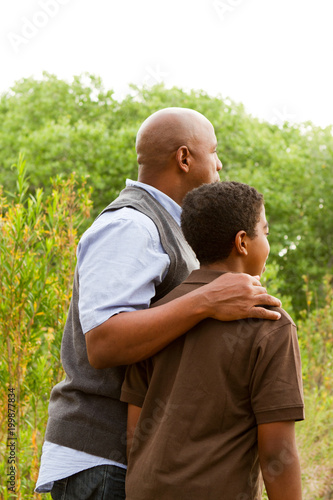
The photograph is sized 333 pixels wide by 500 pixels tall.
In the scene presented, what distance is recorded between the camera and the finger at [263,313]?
1685mm

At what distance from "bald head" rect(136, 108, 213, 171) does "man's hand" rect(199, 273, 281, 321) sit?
2.09 ft

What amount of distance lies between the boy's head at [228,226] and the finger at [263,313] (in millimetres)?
209

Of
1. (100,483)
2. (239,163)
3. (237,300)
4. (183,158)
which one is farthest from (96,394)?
(239,163)

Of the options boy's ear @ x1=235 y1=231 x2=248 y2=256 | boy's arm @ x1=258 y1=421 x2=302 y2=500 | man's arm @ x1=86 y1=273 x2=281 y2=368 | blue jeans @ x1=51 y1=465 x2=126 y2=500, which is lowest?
blue jeans @ x1=51 y1=465 x2=126 y2=500

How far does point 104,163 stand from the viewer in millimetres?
15258

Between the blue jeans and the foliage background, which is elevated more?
the foliage background

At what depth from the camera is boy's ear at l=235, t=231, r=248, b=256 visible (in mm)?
1829

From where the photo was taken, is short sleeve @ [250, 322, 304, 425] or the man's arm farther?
the man's arm

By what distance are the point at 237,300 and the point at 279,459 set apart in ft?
1.41

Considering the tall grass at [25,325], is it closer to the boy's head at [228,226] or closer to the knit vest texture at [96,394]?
the knit vest texture at [96,394]

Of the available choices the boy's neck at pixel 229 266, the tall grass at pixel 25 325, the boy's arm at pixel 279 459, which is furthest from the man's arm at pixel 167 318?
the tall grass at pixel 25 325

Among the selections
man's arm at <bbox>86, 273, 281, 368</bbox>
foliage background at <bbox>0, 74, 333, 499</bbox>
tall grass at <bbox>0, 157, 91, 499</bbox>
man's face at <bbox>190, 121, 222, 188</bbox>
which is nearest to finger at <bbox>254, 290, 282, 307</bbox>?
man's arm at <bbox>86, 273, 281, 368</bbox>

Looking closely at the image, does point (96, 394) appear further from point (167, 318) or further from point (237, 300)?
point (237, 300)

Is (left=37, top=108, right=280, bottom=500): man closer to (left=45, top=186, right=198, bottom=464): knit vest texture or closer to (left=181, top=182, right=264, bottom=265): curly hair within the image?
(left=45, top=186, right=198, bottom=464): knit vest texture
